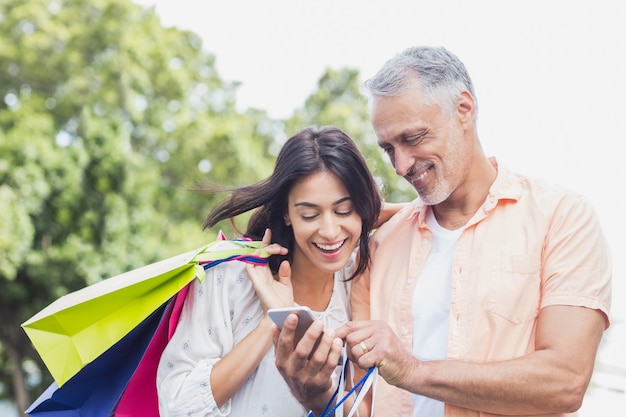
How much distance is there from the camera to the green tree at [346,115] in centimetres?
1831

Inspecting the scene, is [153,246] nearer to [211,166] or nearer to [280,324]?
[211,166]

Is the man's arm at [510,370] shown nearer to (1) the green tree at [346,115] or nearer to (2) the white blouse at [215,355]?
(2) the white blouse at [215,355]

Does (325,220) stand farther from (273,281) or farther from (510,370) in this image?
(510,370)

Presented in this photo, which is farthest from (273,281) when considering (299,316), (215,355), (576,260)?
Answer: (576,260)

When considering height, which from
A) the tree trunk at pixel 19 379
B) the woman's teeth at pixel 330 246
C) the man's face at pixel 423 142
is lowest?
the tree trunk at pixel 19 379

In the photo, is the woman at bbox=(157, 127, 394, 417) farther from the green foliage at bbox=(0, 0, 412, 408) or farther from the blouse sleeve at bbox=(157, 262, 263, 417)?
the green foliage at bbox=(0, 0, 412, 408)

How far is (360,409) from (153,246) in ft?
43.8

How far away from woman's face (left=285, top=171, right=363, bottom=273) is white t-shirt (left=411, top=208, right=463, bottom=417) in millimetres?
328

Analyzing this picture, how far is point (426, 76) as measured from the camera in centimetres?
299

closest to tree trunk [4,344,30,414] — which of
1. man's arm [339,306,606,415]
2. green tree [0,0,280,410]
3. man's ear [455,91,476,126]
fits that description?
green tree [0,0,280,410]

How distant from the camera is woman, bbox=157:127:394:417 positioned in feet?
9.32

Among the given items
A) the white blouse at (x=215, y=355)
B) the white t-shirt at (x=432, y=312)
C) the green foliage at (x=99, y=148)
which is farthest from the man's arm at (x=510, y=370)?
the green foliage at (x=99, y=148)

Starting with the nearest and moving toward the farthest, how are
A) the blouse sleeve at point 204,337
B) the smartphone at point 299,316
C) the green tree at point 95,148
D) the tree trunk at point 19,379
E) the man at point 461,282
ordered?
the smartphone at point 299,316
the man at point 461,282
the blouse sleeve at point 204,337
the green tree at point 95,148
the tree trunk at point 19,379

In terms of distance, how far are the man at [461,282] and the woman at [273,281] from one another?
19 cm
